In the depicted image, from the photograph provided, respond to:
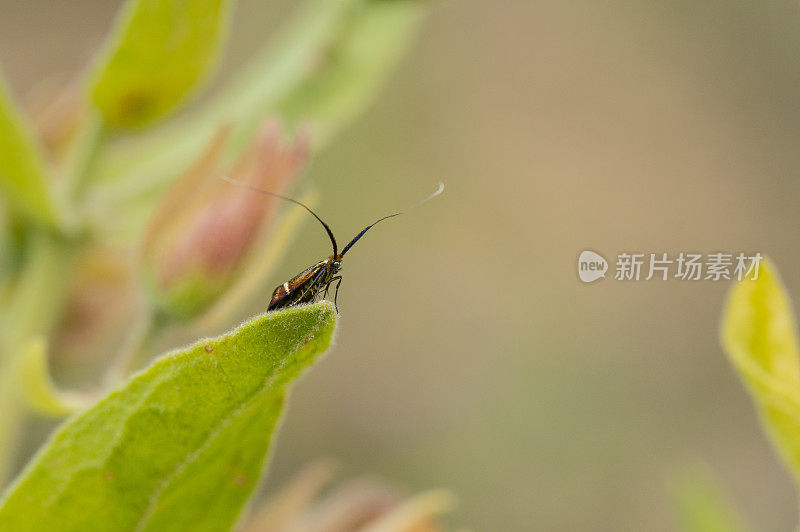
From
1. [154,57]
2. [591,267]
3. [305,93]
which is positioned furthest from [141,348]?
[591,267]

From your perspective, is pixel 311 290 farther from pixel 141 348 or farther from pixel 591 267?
pixel 591 267

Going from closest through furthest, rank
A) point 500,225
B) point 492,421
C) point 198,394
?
point 198,394 < point 492,421 < point 500,225

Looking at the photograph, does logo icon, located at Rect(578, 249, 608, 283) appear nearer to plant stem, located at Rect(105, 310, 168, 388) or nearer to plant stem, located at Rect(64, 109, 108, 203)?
plant stem, located at Rect(105, 310, 168, 388)

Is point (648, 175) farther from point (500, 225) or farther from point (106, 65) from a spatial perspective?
point (106, 65)

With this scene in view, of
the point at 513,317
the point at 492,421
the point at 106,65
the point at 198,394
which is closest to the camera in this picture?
the point at 198,394

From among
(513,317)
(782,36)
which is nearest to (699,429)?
(513,317)

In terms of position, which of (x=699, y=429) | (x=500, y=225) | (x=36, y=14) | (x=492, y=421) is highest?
(x=36, y=14)

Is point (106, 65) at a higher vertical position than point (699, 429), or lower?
higher
